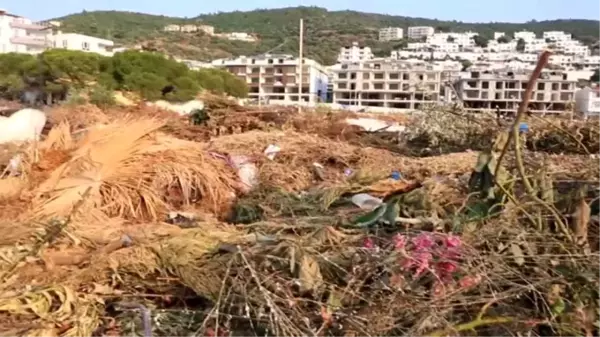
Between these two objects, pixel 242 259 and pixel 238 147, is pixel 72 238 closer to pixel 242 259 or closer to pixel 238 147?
pixel 242 259

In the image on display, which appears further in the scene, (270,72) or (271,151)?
(270,72)

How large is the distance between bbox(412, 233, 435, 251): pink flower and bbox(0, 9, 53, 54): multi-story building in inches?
2322

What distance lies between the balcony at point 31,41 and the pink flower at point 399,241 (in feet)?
203

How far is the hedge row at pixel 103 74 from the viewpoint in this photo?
30094mm

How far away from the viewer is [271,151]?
6.11 m

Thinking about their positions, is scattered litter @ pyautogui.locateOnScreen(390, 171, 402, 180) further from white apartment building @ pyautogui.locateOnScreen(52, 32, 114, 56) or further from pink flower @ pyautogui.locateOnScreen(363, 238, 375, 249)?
white apartment building @ pyautogui.locateOnScreen(52, 32, 114, 56)

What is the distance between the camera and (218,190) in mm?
4875

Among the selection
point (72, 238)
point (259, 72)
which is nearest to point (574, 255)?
point (72, 238)

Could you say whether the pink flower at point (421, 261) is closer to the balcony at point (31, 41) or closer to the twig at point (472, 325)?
the twig at point (472, 325)

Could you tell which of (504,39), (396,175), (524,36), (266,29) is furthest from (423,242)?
(504,39)

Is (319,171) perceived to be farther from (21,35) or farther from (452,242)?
(21,35)

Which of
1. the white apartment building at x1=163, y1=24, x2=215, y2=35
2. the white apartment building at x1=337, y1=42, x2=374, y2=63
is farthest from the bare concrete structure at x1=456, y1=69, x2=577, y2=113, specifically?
the white apartment building at x1=163, y1=24, x2=215, y2=35

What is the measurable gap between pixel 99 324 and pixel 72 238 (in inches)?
26.5

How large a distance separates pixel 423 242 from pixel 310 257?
0.40 metres
